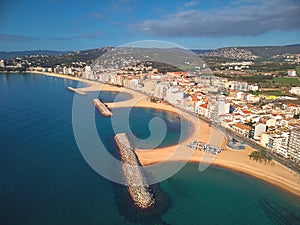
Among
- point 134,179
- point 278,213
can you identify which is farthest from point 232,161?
point 134,179

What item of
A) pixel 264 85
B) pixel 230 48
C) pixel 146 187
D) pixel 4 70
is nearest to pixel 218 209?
pixel 146 187

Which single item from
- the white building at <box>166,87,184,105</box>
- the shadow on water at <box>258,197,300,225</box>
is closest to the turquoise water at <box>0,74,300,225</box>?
the shadow on water at <box>258,197,300,225</box>

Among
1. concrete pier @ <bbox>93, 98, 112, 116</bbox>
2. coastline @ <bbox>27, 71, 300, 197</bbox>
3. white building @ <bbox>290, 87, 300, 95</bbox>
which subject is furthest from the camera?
white building @ <bbox>290, 87, 300, 95</bbox>

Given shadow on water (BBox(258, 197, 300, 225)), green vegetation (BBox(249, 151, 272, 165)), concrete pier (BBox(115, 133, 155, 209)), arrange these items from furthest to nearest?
green vegetation (BBox(249, 151, 272, 165)) < concrete pier (BBox(115, 133, 155, 209)) < shadow on water (BBox(258, 197, 300, 225))

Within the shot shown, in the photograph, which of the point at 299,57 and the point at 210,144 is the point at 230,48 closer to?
the point at 299,57

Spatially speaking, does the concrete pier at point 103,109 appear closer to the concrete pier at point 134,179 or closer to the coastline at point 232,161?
the concrete pier at point 134,179

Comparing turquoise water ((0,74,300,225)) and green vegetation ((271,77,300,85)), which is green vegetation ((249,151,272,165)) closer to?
turquoise water ((0,74,300,225))

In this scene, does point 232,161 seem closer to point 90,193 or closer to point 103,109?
point 90,193
